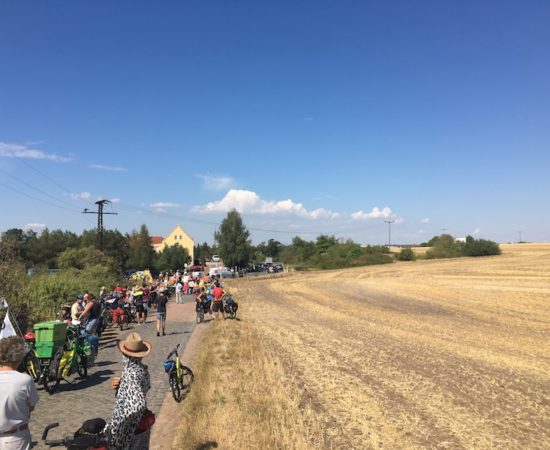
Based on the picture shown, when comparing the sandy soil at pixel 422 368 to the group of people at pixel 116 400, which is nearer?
the group of people at pixel 116 400

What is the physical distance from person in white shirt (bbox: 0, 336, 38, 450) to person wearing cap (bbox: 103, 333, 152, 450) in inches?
31.0

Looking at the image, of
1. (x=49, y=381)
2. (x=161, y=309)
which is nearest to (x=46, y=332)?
(x=49, y=381)

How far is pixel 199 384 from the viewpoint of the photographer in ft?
30.7

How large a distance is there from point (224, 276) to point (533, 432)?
161ft

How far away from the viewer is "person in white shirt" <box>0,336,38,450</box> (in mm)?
3822

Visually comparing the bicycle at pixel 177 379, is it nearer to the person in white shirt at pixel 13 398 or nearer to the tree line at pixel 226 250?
the person in white shirt at pixel 13 398

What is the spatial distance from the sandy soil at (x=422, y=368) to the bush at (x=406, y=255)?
5150 cm

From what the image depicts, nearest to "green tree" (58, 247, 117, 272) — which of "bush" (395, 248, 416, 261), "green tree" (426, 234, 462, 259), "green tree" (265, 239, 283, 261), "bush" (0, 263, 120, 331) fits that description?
"bush" (0, 263, 120, 331)

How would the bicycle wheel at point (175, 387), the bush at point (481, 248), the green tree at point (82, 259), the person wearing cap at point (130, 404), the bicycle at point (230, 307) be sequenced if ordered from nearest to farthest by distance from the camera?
the person wearing cap at point (130, 404) < the bicycle wheel at point (175, 387) < the bicycle at point (230, 307) < the green tree at point (82, 259) < the bush at point (481, 248)

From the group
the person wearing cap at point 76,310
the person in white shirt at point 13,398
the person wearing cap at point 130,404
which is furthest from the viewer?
the person wearing cap at point 76,310

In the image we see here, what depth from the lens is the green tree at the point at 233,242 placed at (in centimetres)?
7556

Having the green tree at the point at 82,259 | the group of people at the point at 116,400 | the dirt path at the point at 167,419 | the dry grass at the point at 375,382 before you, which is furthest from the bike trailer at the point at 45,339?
the green tree at the point at 82,259

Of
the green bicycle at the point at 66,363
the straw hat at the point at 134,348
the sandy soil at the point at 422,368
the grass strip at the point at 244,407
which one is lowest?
the sandy soil at the point at 422,368

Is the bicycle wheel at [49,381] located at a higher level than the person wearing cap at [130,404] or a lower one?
lower
